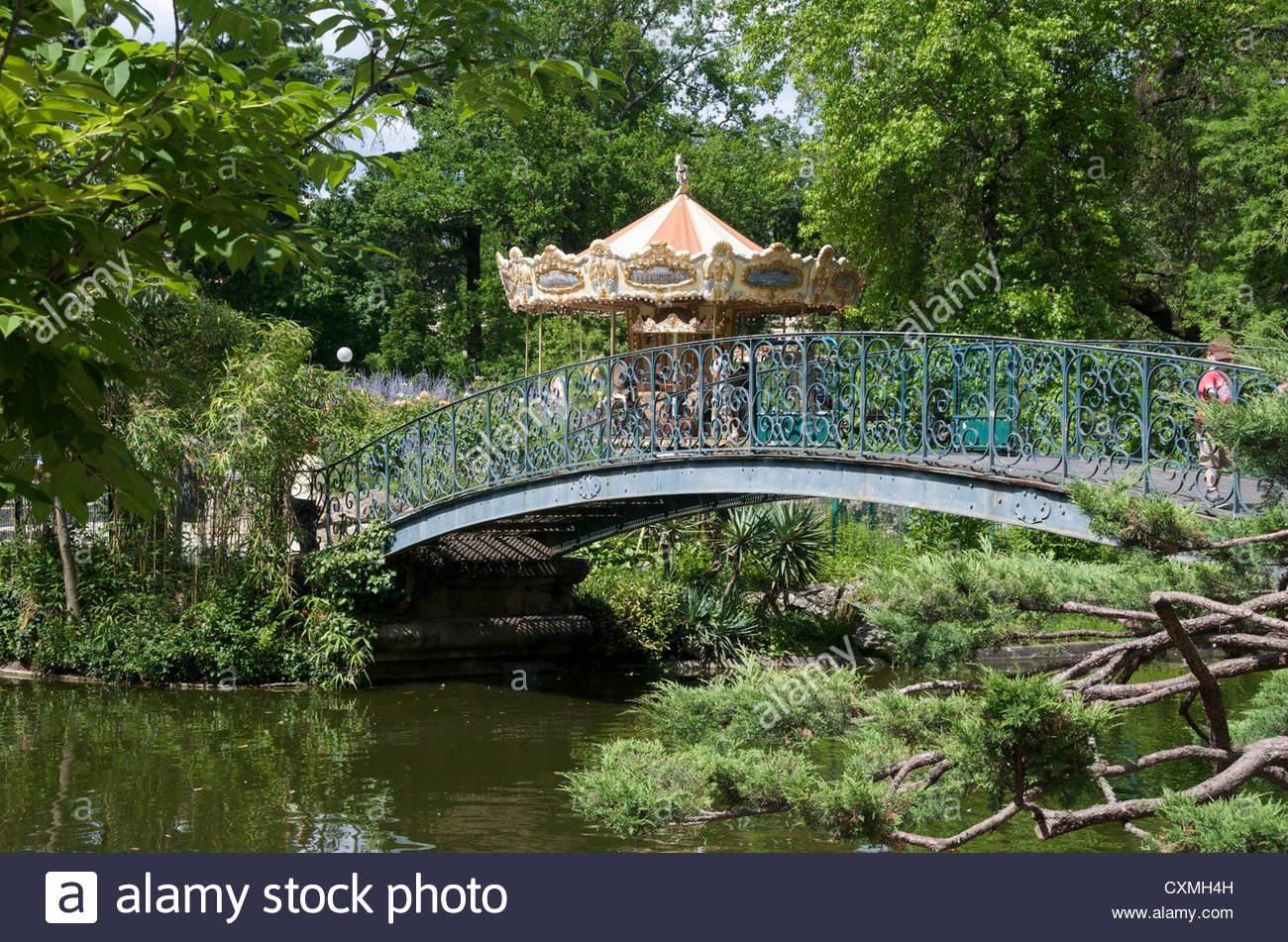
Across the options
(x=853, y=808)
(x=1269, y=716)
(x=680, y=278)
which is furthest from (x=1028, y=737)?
(x=680, y=278)

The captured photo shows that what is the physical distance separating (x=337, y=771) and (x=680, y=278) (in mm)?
7406

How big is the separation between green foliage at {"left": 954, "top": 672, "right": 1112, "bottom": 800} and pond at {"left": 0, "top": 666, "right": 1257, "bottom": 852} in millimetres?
2219

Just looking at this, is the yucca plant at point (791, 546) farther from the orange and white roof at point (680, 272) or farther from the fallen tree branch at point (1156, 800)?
the fallen tree branch at point (1156, 800)

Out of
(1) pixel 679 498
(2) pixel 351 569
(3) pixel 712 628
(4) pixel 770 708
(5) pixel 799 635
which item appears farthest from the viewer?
(3) pixel 712 628

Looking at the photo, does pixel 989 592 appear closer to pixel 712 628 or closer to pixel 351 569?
pixel 351 569

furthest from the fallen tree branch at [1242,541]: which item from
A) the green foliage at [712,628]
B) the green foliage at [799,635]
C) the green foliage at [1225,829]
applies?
the green foliage at [712,628]

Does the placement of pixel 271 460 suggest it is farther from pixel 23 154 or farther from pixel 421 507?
pixel 23 154

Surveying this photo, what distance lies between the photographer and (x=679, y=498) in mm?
14492

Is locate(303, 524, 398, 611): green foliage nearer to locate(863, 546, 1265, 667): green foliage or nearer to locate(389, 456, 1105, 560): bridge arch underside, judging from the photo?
locate(389, 456, 1105, 560): bridge arch underside

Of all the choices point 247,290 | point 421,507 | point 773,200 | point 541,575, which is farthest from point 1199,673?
point 247,290

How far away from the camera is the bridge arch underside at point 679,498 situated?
8.69m

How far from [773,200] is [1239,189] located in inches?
494

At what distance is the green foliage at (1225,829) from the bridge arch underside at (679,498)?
253 cm

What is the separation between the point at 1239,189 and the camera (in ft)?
Result: 67.3
